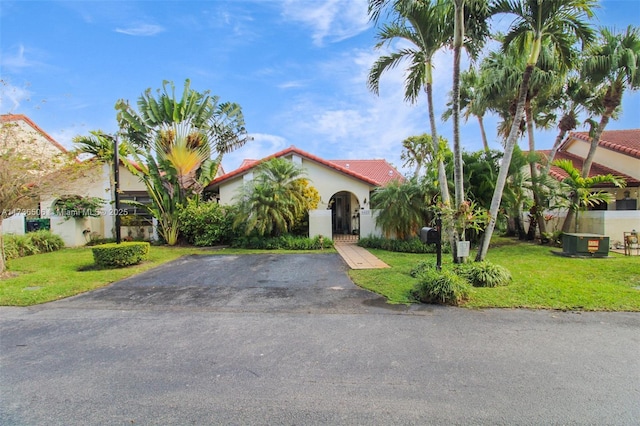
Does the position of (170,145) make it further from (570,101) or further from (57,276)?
(570,101)


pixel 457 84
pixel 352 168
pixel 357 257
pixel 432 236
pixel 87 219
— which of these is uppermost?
pixel 352 168

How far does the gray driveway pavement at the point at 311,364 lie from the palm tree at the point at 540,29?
3.80 metres

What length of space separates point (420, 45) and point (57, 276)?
11585 millimetres

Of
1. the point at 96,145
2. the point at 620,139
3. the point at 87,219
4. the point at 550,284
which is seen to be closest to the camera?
the point at 550,284

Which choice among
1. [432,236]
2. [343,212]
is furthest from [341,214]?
[432,236]

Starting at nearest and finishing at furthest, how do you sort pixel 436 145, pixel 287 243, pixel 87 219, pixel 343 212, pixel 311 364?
pixel 311 364 < pixel 436 145 < pixel 287 243 < pixel 87 219 < pixel 343 212

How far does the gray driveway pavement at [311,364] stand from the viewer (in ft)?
8.79

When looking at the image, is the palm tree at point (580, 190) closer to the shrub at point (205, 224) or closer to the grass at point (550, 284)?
the grass at point (550, 284)

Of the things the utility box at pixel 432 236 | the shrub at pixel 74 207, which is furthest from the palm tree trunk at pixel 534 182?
the shrub at pixel 74 207

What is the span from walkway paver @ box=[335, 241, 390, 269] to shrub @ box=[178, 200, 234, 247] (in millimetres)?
5504

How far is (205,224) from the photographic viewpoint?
47.3 ft

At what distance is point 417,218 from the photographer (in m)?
12.2

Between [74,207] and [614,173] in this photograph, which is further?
[614,173]

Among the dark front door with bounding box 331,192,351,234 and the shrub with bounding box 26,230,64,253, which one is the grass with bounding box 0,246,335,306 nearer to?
the shrub with bounding box 26,230,64,253
